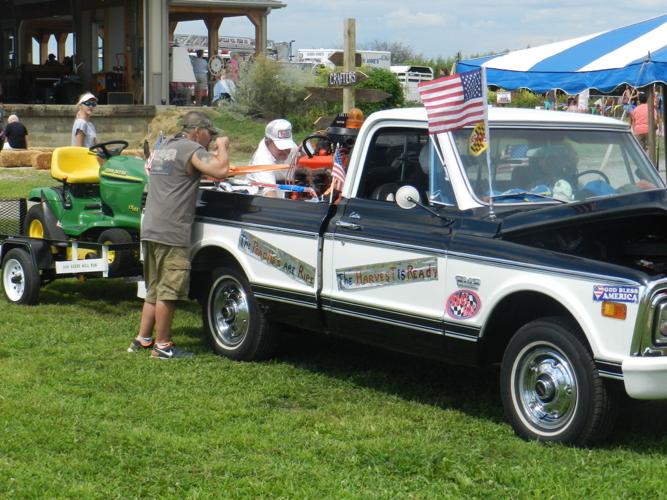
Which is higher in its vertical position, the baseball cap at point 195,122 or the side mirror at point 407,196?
the baseball cap at point 195,122

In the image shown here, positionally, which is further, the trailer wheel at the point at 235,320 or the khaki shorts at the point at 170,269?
the khaki shorts at the point at 170,269

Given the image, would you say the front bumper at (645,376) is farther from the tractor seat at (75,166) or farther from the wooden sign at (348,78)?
the wooden sign at (348,78)

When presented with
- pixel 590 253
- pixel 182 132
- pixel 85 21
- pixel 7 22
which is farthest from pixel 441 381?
pixel 7 22

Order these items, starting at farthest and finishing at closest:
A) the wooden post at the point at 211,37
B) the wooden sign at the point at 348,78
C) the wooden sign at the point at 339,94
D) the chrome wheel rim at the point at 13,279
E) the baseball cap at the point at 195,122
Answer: the wooden post at the point at 211,37 → the wooden sign at the point at 339,94 → the wooden sign at the point at 348,78 → the chrome wheel rim at the point at 13,279 → the baseball cap at the point at 195,122

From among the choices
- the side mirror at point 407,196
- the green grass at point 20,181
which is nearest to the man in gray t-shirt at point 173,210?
the side mirror at point 407,196

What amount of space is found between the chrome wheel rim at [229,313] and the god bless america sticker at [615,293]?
312cm

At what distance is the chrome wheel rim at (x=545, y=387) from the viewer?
581 cm

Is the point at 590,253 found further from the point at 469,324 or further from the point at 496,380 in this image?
the point at 496,380

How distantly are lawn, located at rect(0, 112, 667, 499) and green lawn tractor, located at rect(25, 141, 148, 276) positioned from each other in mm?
1319

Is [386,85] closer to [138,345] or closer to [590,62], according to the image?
[590,62]

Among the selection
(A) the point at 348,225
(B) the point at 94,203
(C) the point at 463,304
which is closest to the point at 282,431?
(C) the point at 463,304

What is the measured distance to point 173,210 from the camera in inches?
313

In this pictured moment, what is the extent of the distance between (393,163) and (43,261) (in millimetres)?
4253

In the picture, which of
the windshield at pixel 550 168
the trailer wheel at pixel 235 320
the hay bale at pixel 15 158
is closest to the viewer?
the windshield at pixel 550 168
